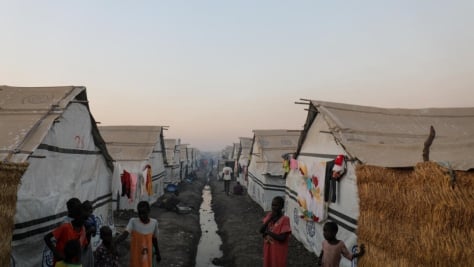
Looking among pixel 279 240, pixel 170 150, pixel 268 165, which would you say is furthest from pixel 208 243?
pixel 170 150

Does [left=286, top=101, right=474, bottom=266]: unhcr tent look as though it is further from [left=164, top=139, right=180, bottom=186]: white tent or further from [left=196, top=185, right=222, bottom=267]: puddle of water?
[left=164, top=139, right=180, bottom=186]: white tent

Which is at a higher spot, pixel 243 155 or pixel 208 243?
pixel 243 155

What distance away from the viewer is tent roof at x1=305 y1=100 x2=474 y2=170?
774 cm

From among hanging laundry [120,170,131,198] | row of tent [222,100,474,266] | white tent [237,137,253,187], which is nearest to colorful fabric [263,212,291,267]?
row of tent [222,100,474,266]

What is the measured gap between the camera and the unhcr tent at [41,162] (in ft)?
16.0

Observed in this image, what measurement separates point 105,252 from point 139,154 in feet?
46.4

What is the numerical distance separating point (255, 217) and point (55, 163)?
1194 centimetres

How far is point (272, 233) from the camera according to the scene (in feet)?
20.5

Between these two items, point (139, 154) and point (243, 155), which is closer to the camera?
point (139, 154)

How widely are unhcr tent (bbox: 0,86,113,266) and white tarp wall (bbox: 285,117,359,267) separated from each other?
19.7ft

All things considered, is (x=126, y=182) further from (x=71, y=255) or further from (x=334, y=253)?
(x=334, y=253)

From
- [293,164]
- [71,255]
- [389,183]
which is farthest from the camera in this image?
[293,164]

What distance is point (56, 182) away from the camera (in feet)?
24.9

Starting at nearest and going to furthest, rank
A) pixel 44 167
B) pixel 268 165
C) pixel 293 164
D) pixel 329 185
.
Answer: pixel 44 167 → pixel 329 185 → pixel 293 164 → pixel 268 165
